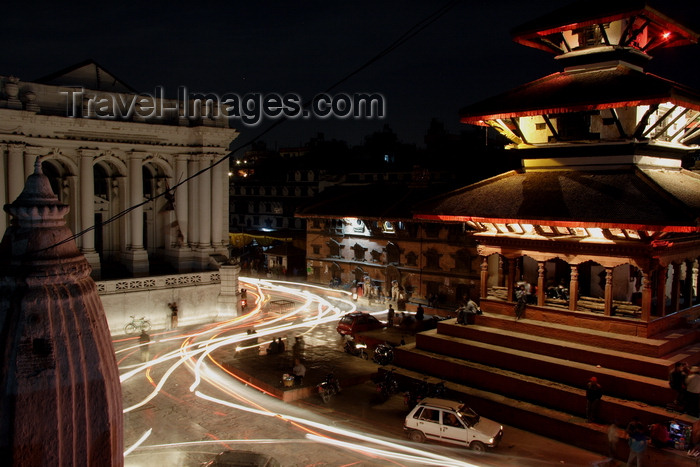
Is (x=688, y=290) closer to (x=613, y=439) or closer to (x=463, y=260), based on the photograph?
(x=613, y=439)

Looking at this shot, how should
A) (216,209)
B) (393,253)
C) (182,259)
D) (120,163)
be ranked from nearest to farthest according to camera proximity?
(120,163) < (182,259) < (216,209) < (393,253)


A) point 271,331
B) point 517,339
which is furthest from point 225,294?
point 517,339

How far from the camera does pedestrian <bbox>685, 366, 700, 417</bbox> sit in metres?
17.3

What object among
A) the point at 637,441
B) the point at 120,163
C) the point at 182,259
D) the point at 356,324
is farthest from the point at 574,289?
the point at 120,163

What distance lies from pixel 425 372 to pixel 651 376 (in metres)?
8.51

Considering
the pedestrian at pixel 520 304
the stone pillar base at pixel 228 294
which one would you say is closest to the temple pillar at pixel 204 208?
the stone pillar base at pixel 228 294

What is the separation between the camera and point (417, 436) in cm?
1922

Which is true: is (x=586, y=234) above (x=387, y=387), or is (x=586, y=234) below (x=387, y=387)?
above

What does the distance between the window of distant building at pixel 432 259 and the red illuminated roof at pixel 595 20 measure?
2182cm

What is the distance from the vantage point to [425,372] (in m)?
24.2

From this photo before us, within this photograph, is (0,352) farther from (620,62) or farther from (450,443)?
(620,62)

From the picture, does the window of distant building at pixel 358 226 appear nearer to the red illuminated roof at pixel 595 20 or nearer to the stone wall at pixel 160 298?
the stone wall at pixel 160 298

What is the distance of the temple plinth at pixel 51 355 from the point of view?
16.0ft

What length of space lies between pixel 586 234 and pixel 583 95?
5098 millimetres
